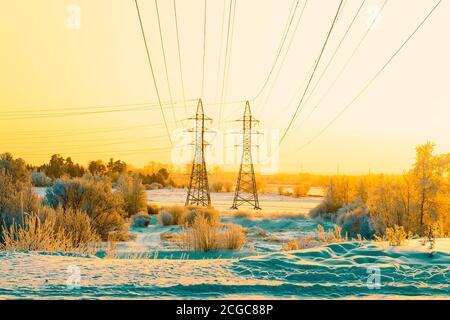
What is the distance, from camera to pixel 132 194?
4238 cm

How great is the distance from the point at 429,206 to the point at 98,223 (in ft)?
54.9

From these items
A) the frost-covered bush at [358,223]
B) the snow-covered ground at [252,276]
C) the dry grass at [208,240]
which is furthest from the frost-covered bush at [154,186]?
the snow-covered ground at [252,276]

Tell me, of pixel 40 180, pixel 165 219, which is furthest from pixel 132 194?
pixel 40 180

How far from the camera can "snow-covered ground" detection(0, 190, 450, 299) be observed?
22.4ft

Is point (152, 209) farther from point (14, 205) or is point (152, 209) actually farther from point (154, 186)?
point (154, 186)

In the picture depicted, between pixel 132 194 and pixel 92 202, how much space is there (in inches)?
662

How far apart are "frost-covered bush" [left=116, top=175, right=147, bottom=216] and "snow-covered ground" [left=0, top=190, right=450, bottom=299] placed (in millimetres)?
31734

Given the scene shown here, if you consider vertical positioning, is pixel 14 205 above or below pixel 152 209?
above

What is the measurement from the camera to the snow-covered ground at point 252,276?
684 cm

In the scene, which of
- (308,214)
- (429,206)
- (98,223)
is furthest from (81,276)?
(308,214)

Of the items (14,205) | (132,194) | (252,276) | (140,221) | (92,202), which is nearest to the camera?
(252,276)

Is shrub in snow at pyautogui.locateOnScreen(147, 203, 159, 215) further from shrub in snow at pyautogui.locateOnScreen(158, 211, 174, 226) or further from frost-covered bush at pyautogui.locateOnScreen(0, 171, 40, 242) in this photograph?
frost-covered bush at pyautogui.locateOnScreen(0, 171, 40, 242)

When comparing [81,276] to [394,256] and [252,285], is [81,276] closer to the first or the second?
[252,285]

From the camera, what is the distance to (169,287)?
6996 millimetres
